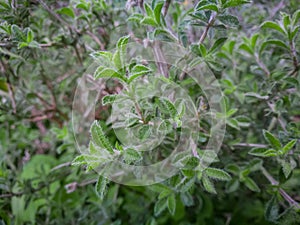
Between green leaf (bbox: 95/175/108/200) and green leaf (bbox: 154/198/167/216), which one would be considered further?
green leaf (bbox: 154/198/167/216)

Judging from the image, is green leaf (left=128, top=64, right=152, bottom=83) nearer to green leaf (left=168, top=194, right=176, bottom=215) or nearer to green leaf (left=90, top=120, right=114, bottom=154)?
green leaf (left=90, top=120, right=114, bottom=154)

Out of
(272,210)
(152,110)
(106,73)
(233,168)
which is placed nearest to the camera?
(106,73)

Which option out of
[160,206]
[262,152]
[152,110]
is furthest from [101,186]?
[262,152]

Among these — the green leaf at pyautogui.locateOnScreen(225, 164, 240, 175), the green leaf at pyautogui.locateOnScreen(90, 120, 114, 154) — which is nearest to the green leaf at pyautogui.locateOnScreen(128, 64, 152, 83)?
the green leaf at pyautogui.locateOnScreen(90, 120, 114, 154)

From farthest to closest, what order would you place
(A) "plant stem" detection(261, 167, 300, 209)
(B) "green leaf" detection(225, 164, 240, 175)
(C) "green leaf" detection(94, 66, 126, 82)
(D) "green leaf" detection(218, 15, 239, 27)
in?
(B) "green leaf" detection(225, 164, 240, 175)
(A) "plant stem" detection(261, 167, 300, 209)
(D) "green leaf" detection(218, 15, 239, 27)
(C) "green leaf" detection(94, 66, 126, 82)

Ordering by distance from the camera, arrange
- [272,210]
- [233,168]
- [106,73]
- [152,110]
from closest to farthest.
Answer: [106,73] → [152,110] → [272,210] → [233,168]

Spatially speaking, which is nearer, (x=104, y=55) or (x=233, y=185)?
(x=104, y=55)

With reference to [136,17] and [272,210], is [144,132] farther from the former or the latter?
[272,210]

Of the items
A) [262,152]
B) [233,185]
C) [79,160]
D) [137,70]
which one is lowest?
[233,185]
